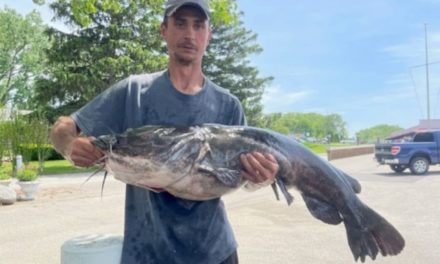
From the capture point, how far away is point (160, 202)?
2172 mm

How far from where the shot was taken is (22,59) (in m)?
47.8

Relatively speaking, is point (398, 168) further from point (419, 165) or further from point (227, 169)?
point (227, 169)

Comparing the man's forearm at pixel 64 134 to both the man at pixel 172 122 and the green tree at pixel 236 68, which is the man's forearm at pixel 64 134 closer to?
the man at pixel 172 122

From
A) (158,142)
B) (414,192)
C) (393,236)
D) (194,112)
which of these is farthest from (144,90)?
(414,192)

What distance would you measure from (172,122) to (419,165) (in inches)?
818

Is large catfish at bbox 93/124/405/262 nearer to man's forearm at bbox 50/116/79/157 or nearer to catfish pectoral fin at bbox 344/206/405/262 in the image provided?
catfish pectoral fin at bbox 344/206/405/262

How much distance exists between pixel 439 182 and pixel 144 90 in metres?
17.8

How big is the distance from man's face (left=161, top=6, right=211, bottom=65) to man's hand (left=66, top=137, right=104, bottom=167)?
0.68 m

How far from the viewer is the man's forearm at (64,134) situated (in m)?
2.03

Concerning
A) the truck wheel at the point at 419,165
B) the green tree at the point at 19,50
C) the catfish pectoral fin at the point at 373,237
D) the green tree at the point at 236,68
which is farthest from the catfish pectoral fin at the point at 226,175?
the green tree at the point at 19,50

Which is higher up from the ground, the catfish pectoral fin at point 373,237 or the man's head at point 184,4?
the man's head at point 184,4

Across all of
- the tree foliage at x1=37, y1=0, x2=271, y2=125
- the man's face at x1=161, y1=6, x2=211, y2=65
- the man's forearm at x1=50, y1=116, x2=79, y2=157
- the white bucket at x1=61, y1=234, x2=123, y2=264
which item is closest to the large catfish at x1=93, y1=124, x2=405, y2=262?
the man's forearm at x1=50, y1=116, x2=79, y2=157

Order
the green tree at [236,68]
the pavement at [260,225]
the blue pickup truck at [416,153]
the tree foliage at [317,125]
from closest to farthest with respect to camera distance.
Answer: the pavement at [260,225] → the blue pickup truck at [416,153] → the green tree at [236,68] → the tree foliage at [317,125]

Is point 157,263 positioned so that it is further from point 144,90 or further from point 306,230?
point 306,230
